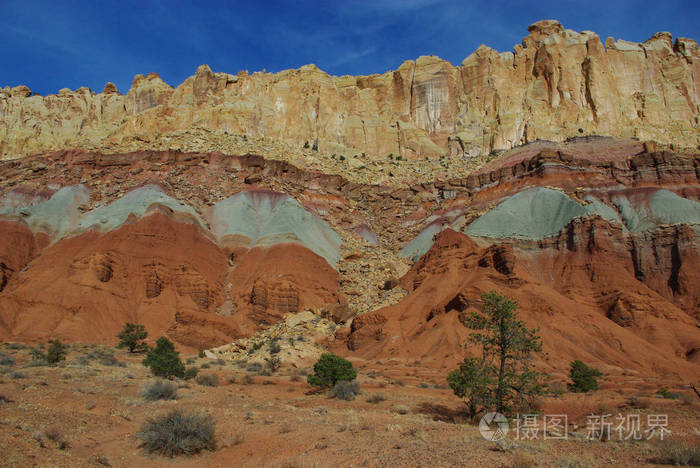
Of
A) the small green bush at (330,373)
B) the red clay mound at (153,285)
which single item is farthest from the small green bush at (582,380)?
the red clay mound at (153,285)

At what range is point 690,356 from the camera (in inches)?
1388

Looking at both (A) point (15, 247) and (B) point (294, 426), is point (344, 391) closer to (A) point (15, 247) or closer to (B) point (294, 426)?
(B) point (294, 426)

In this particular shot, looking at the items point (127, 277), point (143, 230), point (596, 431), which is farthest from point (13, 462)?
point (143, 230)

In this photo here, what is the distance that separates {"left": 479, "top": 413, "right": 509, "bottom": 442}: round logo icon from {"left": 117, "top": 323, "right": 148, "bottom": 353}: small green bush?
85.5 feet

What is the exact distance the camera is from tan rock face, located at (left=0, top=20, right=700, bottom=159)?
84.1 meters

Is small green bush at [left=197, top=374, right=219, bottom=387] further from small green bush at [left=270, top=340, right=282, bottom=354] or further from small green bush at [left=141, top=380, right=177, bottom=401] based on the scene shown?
small green bush at [left=270, top=340, right=282, bottom=354]

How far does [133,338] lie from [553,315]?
28.8m

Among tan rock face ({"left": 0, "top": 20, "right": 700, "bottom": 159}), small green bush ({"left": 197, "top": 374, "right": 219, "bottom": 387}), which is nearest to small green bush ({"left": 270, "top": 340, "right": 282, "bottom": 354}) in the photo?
small green bush ({"left": 197, "top": 374, "right": 219, "bottom": 387})

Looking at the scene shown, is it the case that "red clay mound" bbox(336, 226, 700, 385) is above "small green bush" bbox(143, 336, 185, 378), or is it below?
above

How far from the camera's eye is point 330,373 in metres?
21.2

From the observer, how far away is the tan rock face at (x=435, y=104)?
84125 mm

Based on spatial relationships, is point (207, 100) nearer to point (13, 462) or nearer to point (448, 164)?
point (448, 164)

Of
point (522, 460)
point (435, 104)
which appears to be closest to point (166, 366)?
point (522, 460)

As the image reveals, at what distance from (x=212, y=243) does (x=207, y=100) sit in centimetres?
4090
